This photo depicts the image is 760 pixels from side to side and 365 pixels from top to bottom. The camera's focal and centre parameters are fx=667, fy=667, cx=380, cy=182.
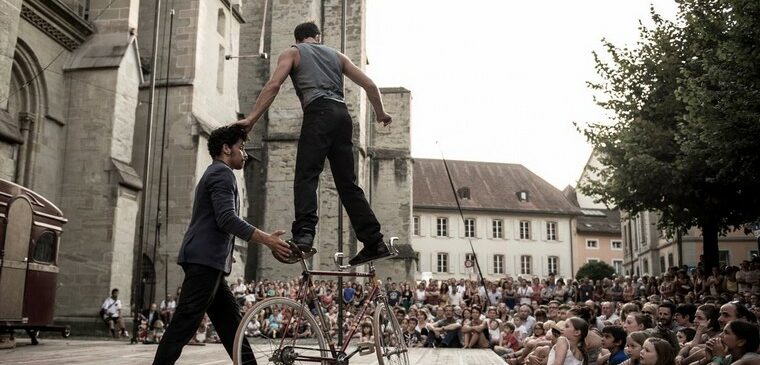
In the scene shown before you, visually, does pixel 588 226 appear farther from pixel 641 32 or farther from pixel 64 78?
pixel 64 78

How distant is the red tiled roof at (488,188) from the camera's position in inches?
2277

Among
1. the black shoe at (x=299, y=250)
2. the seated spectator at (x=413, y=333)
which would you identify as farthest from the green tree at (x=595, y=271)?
the black shoe at (x=299, y=250)

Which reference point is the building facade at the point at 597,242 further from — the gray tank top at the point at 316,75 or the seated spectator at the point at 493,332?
the gray tank top at the point at 316,75

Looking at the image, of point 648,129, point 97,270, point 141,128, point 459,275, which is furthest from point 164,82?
point 459,275

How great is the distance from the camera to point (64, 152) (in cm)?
1691

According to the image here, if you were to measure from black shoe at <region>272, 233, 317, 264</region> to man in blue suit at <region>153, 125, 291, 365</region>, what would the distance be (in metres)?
0.06

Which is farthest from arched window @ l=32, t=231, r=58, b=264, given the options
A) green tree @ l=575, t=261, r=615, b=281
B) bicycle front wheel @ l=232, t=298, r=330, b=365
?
green tree @ l=575, t=261, r=615, b=281

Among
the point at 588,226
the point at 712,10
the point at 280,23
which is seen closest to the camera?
the point at 712,10

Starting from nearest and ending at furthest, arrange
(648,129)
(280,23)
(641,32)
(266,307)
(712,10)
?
(266,307), (712,10), (648,129), (641,32), (280,23)

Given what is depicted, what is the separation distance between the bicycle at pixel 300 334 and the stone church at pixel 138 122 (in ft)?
17.7

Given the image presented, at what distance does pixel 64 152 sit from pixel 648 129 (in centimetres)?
1596

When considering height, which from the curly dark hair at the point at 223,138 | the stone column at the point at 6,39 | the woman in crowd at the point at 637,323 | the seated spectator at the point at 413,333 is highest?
the stone column at the point at 6,39

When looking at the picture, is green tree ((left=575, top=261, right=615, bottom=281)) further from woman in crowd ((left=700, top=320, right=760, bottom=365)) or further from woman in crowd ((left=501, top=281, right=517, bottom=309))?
woman in crowd ((left=700, top=320, right=760, bottom=365))

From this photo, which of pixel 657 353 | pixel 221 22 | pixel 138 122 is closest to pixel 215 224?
pixel 657 353
